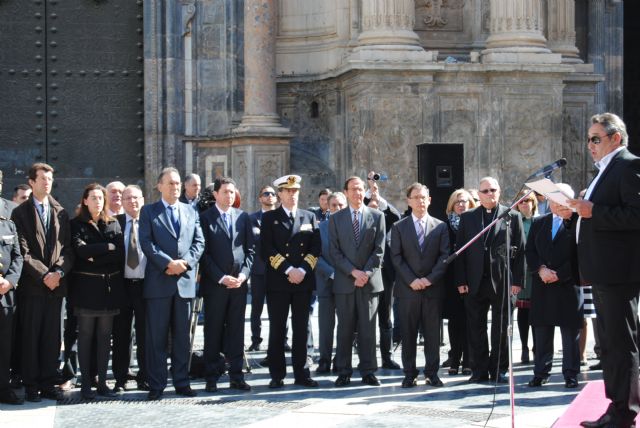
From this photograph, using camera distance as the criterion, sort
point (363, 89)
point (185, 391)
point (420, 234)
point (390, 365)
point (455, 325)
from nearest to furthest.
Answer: point (185, 391) → point (420, 234) → point (455, 325) → point (390, 365) → point (363, 89)

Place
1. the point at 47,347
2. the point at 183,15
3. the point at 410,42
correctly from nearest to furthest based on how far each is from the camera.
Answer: the point at 47,347 → the point at 410,42 → the point at 183,15

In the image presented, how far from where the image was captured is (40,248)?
11008 mm

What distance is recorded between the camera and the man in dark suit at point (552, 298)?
1141 cm

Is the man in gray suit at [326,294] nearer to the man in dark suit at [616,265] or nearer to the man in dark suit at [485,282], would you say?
the man in dark suit at [485,282]

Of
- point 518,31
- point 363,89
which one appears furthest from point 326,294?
point 518,31

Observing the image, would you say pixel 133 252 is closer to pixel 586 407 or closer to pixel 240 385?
pixel 240 385

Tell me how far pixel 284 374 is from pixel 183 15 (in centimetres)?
930

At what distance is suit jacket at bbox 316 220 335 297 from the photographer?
12648mm

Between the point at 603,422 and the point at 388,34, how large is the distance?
10.1 meters

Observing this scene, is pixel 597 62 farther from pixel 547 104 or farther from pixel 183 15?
pixel 183 15

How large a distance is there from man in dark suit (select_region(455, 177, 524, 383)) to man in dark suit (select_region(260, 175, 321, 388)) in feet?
4.51

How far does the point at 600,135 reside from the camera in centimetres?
858

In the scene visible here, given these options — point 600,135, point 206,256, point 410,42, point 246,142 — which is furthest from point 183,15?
point 600,135

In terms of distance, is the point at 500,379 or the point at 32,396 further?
the point at 500,379
